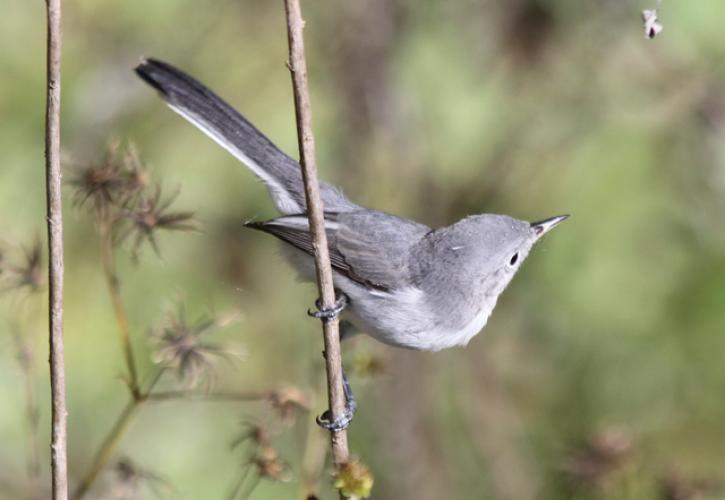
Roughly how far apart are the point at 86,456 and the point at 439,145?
189 cm

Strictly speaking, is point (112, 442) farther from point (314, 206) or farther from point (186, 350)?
point (314, 206)

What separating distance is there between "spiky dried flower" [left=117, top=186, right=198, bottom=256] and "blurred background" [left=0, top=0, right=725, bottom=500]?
176 centimetres

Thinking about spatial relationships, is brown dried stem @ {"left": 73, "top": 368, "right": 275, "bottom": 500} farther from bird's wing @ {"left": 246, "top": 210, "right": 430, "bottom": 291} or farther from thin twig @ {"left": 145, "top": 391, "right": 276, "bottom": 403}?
bird's wing @ {"left": 246, "top": 210, "right": 430, "bottom": 291}

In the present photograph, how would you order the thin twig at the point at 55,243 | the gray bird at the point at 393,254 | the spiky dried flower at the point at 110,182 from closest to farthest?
the thin twig at the point at 55,243 → the spiky dried flower at the point at 110,182 → the gray bird at the point at 393,254

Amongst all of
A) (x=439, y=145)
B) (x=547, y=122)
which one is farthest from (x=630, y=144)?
(x=439, y=145)

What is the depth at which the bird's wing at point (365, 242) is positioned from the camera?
2.74 meters

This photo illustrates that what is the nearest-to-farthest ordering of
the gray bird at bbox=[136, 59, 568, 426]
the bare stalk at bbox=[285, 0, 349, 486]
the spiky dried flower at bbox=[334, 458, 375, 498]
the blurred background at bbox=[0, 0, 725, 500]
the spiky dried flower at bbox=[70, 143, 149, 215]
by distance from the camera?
1. the bare stalk at bbox=[285, 0, 349, 486]
2. the spiky dried flower at bbox=[334, 458, 375, 498]
3. the spiky dried flower at bbox=[70, 143, 149, 215]
4. the gray bird at bbox=[136, 59, 568, 426]
5. the blurred background at bbox=[0, 0, 725, 500]

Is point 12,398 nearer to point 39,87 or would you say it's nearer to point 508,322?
point 39,87

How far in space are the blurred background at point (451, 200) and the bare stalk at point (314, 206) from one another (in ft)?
6.38

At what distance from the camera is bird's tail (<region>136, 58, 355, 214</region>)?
2789 millimetres

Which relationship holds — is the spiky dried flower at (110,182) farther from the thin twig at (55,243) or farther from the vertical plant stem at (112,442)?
the thin twig at (55,243)

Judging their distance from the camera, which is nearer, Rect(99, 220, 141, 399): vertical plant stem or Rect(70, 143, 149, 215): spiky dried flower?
Rect(99, 220, 141, 399): vertical plant stem

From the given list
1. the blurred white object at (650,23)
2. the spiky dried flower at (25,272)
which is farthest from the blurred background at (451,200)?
the blurred white object at (650,23)

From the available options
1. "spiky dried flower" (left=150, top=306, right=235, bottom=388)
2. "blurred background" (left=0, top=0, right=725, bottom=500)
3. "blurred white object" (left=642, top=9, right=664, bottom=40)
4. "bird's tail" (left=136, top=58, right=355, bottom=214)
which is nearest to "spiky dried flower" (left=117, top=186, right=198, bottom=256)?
"spiky dried flower" (left=150, top=306, right=235, bottom=388)
